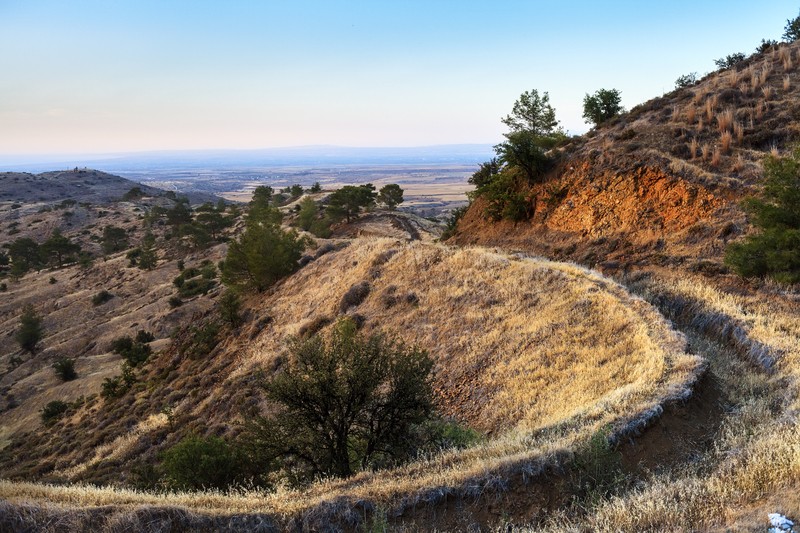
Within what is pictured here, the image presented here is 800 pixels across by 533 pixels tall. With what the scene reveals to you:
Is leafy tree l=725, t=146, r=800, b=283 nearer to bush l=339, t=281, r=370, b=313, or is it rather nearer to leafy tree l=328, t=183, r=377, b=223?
bush l=339, t=281, r=370, b=313

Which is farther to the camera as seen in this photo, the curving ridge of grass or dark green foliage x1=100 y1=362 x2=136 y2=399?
dark green foliage x1=100 y1=362 x2=136 y2=399

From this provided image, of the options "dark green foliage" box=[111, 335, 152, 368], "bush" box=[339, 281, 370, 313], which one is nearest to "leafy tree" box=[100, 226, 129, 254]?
"dark green foliage" box=[111, 335, 152, 368]

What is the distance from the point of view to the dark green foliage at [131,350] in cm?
3334

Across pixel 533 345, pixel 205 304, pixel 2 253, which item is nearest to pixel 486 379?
pixel 533 345

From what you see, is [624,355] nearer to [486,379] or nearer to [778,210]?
[486,379]

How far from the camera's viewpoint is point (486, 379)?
49.4 feet

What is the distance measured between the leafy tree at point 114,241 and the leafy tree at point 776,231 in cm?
8351

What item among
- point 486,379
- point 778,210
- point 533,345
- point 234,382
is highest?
point 778,210

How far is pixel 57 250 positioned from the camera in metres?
70.1

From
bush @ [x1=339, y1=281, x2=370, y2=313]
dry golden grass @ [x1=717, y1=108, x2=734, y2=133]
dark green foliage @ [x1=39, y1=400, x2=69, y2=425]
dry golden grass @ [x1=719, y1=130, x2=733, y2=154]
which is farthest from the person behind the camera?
dark green foliage @ [x1=39, y1=400, x2=69, y2=425]

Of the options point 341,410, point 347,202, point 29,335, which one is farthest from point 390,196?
point 341,410

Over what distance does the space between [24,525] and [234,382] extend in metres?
17.2

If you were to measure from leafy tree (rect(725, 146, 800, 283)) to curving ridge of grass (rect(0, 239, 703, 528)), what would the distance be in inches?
161

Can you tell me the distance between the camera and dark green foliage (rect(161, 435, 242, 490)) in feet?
43.0
